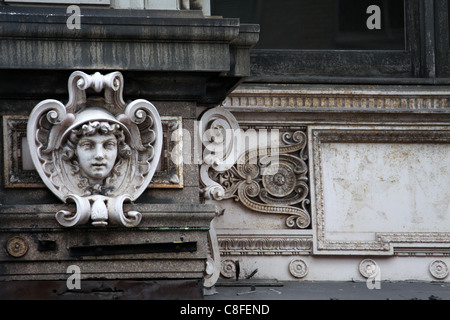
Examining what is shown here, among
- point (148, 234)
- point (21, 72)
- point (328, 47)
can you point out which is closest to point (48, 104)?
point (21, 72)

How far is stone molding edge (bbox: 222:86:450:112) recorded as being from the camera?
→ 1020 centimetres

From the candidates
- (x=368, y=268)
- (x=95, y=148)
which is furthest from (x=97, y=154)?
(x=368, y=268)

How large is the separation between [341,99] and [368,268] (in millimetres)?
1448

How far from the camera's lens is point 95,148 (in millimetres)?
8594

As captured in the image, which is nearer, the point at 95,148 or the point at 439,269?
the point at 95,148

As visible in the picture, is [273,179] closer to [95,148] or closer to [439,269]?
[439,269]

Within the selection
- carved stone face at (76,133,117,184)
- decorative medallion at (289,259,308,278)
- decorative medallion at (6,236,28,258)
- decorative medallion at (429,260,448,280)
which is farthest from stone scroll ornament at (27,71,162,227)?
decorative medallion at (429,260,448,280)

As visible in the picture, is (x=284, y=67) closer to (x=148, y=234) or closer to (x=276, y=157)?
(x=276, y=157)

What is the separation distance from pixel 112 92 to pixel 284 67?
7.53 feet

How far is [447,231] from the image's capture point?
10250 mm

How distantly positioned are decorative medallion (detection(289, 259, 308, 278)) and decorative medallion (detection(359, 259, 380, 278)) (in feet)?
1.54

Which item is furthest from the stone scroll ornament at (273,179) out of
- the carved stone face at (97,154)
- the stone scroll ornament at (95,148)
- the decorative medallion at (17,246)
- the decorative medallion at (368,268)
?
the decorative medallion at (17,246)

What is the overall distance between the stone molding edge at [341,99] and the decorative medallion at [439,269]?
1.30 m

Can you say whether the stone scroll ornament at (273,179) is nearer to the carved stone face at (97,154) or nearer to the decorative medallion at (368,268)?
the decorative medallion at (368,268)
